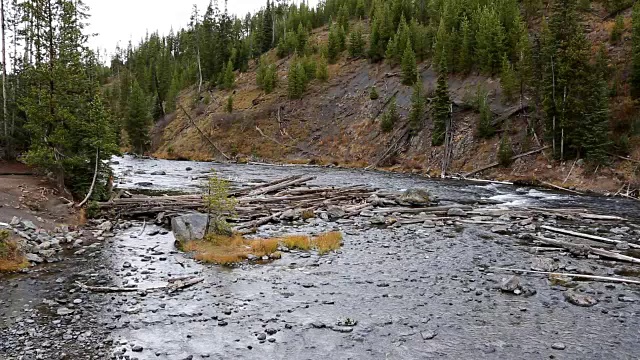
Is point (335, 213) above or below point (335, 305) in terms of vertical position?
above

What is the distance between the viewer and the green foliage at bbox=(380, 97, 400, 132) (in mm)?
68938

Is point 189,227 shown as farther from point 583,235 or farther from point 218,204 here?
point 583,235

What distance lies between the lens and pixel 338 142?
75062 mm

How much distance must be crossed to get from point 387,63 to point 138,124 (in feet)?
165

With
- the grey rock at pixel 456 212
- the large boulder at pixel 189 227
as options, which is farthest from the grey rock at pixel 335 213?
the large boulder at pixel 189 227

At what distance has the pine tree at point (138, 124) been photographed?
92250 millimetres

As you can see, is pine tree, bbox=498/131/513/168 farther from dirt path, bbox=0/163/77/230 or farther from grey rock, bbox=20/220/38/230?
grey rock, bbox=20/220/38/230

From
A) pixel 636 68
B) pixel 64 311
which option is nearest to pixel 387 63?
pixel 636 68

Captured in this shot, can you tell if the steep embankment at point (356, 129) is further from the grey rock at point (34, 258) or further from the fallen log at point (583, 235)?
the grey rock at point (34, 258)

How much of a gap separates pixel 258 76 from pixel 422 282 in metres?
88.3

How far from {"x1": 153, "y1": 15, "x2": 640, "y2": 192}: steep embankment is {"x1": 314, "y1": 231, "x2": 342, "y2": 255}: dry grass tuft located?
88.5 ft

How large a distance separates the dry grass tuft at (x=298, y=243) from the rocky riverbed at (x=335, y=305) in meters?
0.97

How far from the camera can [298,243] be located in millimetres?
21078

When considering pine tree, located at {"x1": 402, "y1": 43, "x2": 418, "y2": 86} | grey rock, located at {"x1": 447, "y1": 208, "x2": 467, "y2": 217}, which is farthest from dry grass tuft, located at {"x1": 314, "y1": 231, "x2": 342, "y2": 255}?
pine tree, located at {"x1": 402, "y1": 43, "x2": 418, "y2": 86}
